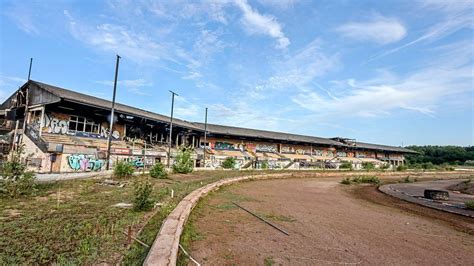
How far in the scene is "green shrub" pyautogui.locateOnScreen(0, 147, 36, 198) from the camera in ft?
27.7

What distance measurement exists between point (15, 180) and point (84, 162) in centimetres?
1360

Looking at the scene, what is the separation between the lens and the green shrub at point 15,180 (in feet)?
27.7

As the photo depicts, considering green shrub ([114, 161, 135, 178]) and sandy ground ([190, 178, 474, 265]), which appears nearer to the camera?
sandy ground ([190, 178, 474, 265])

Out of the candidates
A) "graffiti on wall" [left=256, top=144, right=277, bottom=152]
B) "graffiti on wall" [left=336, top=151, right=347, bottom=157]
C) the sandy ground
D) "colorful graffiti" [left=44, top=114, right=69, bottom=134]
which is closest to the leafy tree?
"graffiti on wall" [left=336, top=151, right=347, bottom=157]

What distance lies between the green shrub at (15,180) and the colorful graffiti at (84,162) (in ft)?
41.3

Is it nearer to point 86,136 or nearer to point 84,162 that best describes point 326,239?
point 84,162

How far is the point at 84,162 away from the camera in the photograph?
21438 millimetres

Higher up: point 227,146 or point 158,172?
point 227,146

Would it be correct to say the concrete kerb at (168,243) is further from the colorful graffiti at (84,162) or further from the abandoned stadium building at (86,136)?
the colorful graffiti at (84,162)

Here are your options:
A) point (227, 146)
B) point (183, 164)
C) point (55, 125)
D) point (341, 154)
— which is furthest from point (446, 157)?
point (55, 125)

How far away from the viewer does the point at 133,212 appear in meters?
6.88

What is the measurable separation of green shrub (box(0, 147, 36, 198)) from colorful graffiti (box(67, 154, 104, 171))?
1258 centimetres

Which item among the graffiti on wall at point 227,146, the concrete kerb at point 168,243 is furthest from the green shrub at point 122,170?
the graffiti on wall at point 227,146

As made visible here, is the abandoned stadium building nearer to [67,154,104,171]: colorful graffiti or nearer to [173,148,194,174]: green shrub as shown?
[67,154,104,171]: colorful graffiti
